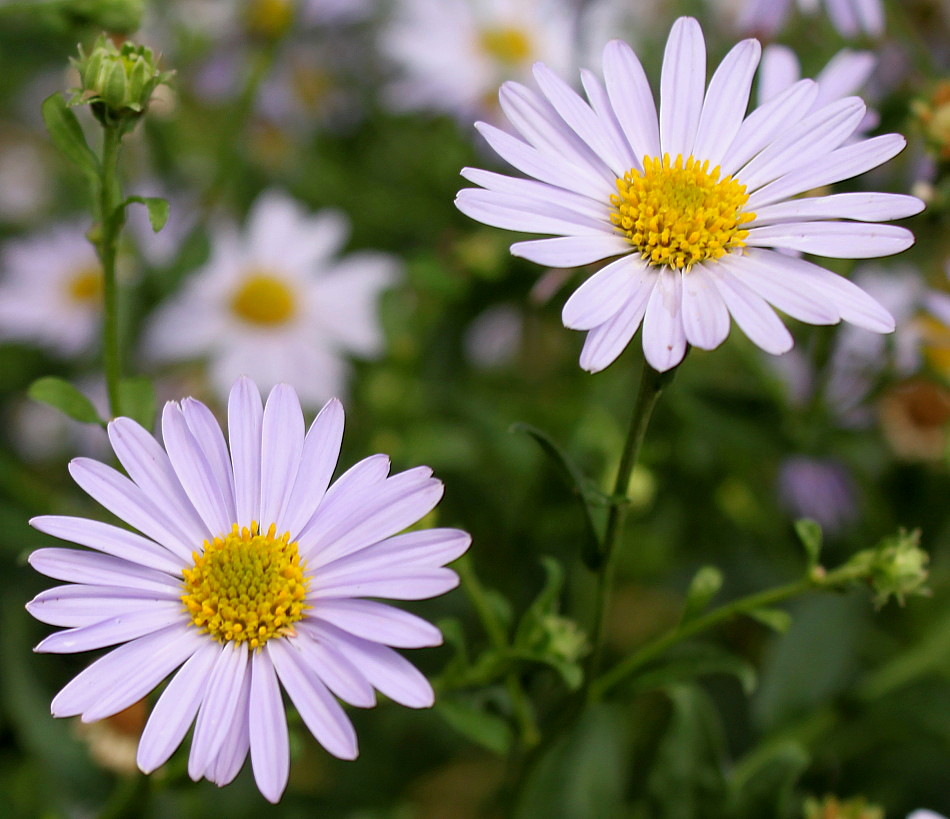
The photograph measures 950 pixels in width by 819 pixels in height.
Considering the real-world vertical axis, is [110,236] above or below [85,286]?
below

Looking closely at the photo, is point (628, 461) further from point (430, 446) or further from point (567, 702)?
point (430, 446)

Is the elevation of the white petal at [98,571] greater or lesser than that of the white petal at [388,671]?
greater

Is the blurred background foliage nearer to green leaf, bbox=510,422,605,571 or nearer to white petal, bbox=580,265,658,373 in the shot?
green leaf, bbox=510,422,605,571

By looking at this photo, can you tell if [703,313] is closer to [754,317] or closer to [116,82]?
[754,317]

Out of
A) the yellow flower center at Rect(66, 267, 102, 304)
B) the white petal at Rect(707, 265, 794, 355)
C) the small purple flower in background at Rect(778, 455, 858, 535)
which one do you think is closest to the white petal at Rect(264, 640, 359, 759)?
the white petal at Rect(707, 265, 794, 355)

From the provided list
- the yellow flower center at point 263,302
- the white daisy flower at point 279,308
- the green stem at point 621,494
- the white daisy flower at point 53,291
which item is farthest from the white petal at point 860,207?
the white daisy flower at point 53,291

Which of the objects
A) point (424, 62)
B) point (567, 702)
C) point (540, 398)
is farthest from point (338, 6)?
point (567, 702)

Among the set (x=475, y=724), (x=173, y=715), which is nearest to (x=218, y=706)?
(x=173, y=715)

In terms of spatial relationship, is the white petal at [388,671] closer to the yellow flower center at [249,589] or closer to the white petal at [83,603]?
the yellow flower center at [249,589]
